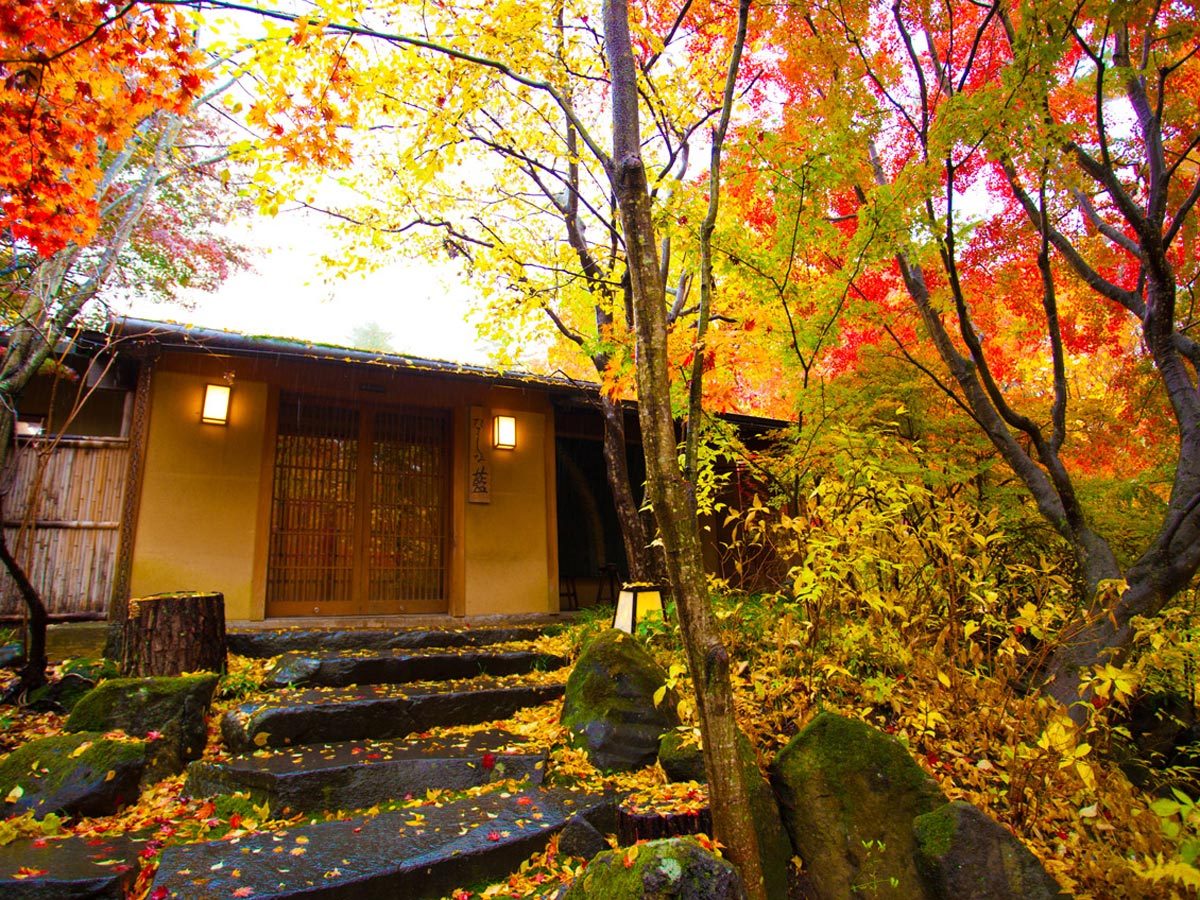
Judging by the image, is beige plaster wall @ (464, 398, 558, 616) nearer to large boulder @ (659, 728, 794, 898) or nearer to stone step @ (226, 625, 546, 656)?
stone step @ (226, 625, 546, 656)

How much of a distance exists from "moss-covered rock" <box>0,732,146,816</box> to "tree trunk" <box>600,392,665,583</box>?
15.1ft

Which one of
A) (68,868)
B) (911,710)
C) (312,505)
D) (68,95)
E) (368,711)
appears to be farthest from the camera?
(312,505)

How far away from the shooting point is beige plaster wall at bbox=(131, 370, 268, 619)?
22.3 ft

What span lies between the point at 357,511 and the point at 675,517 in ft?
20.6

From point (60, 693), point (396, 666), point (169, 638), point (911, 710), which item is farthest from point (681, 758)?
point (60, 693)

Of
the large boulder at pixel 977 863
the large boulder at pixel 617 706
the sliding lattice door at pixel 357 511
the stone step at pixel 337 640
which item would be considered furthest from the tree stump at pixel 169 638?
the large boulder at pixel 977 863

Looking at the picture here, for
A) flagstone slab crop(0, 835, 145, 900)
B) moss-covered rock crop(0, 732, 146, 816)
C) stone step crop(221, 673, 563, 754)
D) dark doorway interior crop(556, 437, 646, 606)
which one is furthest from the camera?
dark doorway interior crop(556, 437, 646, 606)

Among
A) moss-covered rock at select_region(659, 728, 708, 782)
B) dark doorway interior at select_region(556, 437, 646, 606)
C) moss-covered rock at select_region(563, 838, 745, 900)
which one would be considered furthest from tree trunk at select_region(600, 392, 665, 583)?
moss-covered rock at select_region(563, 838, 745, 900)

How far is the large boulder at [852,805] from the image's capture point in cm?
316

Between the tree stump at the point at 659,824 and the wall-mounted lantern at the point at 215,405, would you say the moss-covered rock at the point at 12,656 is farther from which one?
the tree stump at the point at 659,824

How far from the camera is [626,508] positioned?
761 centimetres

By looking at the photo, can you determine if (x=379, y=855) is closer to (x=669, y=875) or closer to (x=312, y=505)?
(x=669, y=875)

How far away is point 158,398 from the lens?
700cm

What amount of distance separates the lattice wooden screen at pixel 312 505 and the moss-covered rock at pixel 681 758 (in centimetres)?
511
